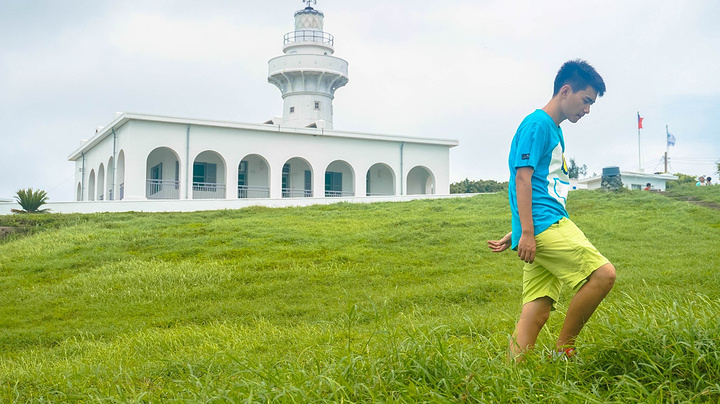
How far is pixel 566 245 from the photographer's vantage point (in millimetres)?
3510

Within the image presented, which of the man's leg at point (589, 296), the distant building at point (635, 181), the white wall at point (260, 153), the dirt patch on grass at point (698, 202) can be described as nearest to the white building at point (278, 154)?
the white wall at point (260, 153)

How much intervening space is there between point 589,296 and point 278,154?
23524mm

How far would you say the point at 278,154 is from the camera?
26422 millimetres

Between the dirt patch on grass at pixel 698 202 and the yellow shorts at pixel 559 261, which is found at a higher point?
the dirt patch on grass at pixel 698 202

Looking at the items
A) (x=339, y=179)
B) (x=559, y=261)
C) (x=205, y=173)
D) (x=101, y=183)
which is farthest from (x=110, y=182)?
(x=559, y=261)

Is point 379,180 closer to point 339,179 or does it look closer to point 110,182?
point 339,179

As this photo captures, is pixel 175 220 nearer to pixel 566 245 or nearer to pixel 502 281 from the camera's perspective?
pixel 502 281

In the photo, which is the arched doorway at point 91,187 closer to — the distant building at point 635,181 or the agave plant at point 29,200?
the agave plant at point 29,200

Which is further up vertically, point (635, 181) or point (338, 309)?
point (635, 181)

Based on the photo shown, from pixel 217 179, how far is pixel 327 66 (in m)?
9.23

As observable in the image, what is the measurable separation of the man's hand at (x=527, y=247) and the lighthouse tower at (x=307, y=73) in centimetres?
2908

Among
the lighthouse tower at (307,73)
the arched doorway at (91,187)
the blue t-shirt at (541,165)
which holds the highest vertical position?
the lighthouse tower at (307,73)

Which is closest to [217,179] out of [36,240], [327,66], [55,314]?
[327,66]

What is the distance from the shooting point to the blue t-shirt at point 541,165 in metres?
3.69
